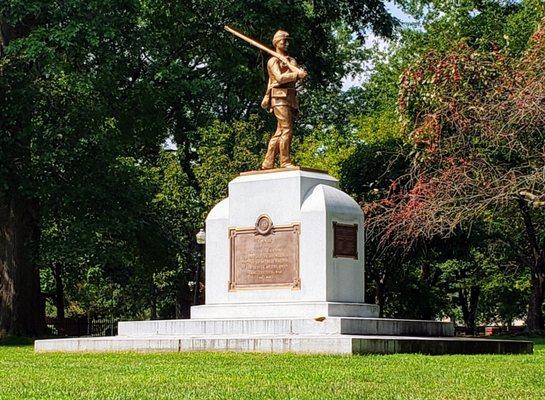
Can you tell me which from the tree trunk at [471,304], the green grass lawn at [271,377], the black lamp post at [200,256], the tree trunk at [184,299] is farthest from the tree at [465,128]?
the tree trunk at [471,304]

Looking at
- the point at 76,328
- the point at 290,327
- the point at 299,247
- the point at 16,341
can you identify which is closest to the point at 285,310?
the point at 299,247

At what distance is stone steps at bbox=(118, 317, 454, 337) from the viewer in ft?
61.8

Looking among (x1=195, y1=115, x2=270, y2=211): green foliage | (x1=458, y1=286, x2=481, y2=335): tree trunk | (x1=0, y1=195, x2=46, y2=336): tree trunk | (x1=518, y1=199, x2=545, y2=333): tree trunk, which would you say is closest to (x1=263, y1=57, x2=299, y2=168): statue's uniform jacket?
(x1=0, y1=195, x2=46, y2=336): tree trunk

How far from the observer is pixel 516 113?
20.8 m

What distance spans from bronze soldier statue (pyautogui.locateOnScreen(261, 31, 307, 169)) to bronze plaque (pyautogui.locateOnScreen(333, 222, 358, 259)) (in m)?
1.77

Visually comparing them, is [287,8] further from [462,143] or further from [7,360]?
[7,360]

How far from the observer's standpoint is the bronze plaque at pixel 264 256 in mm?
21234

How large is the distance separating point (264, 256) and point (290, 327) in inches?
110

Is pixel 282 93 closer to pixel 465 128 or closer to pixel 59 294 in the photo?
pixel 465 128

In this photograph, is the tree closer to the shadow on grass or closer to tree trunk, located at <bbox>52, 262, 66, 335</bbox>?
the shadow on grass

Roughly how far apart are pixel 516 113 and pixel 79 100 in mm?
13052

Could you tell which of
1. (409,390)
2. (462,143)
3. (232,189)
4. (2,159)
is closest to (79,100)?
(2,159)

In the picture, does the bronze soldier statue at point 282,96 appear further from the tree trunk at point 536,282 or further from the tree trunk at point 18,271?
the tree trunk at point 536,282

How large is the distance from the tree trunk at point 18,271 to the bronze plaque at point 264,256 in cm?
935
